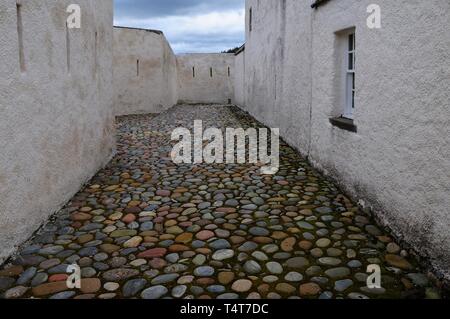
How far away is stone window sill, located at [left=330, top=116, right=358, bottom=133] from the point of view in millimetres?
5160

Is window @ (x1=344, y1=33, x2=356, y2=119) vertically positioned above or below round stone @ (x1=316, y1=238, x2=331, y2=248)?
above

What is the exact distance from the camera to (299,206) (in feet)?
16.6

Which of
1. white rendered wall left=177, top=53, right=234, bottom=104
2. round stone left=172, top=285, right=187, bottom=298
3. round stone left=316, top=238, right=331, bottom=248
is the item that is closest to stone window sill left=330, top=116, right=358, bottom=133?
round stone left=316, top=238, right=331, bottom=248

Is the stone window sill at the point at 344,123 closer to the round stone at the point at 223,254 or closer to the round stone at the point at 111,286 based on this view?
the round stone at the point at 223,254

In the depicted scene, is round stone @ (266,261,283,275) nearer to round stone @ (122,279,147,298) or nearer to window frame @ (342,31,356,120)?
round stone @ (122,279,147,298)

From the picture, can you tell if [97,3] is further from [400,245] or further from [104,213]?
[400,245]

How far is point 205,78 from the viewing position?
29.0m

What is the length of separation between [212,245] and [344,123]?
8.78 feet

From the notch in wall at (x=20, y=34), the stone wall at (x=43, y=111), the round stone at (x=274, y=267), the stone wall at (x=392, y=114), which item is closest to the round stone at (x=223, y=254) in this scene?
the round stone at (x=274, y=267)

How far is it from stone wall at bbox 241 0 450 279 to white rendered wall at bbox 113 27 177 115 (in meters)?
10.8

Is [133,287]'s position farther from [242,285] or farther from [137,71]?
[137,71]

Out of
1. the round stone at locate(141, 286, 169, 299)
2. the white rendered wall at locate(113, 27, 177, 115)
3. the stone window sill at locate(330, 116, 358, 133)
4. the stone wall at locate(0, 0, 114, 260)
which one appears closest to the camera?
the round stone at locate(141, 286, 169, 299)

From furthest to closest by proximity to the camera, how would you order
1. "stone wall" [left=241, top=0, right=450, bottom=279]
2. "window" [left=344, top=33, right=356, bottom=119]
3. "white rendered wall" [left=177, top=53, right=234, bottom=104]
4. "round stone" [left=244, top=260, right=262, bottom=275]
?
"white rendered wall" [left=177, top=53, right=234, bottom=104], "window" [left=344, top=33, right=356, bottom=119], "round stone" [left=244, top=260, right=262, bottom=275], "stone wall" [left=241, top=0, right=450, bottom=279]
